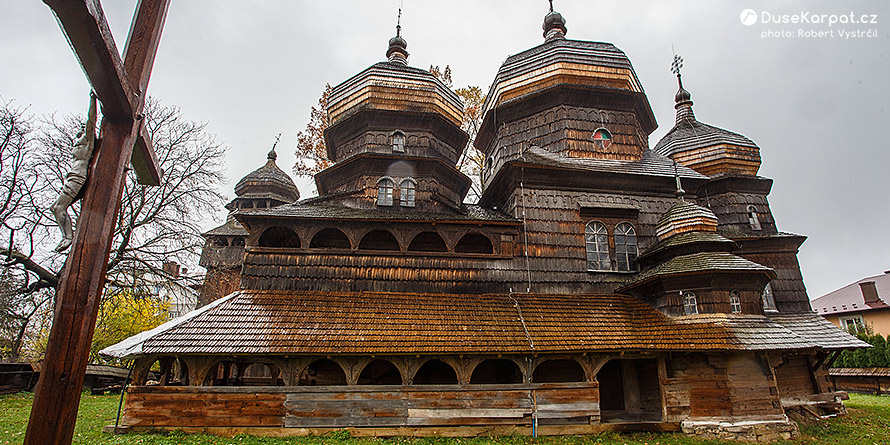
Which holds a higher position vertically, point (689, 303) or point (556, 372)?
point (689, 303)

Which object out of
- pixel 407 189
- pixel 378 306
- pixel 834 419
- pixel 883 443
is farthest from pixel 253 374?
pixel 834 419

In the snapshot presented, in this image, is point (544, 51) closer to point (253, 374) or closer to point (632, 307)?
point (632, 307)

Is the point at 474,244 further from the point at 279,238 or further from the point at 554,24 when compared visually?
the point at 554,24

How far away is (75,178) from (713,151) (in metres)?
18.9

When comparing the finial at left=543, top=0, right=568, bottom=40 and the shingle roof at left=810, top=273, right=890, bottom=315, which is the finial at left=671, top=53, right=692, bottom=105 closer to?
the finial at left=543, top=0, right=568, bottom=40

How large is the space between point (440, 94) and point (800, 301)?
1367cm

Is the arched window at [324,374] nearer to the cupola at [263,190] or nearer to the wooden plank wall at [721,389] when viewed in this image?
the wooden plank wall at [721,389]

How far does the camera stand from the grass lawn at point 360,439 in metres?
7.96

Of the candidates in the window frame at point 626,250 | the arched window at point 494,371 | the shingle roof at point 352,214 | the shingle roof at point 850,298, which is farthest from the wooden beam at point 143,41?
the shingle roof at point 850,298

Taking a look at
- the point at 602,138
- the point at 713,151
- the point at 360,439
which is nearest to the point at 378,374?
the point at 360,439

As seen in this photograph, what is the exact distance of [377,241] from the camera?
12594mm

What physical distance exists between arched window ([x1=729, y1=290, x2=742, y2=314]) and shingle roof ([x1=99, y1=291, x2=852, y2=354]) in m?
0.29

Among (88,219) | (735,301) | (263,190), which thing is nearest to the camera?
(88,219)

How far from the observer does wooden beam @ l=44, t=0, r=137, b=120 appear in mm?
2238
